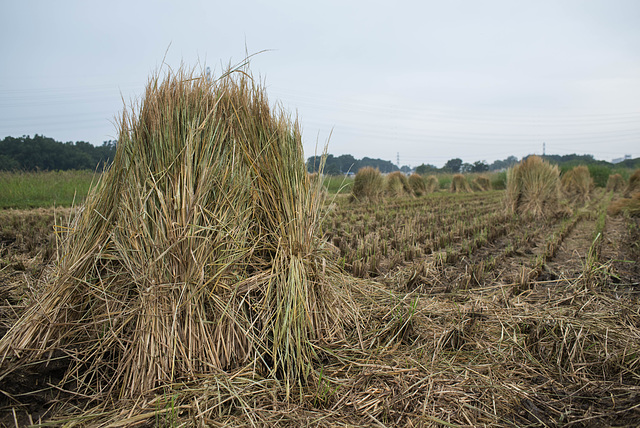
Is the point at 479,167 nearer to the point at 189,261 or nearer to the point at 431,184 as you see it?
the point at 431,184

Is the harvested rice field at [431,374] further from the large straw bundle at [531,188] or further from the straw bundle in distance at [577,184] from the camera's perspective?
the straw bundle in distance at [577,184]

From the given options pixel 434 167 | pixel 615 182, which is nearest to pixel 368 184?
pixel 615 182

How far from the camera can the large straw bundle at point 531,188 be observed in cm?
946

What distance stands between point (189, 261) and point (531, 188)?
995cm

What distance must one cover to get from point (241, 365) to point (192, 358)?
26cm

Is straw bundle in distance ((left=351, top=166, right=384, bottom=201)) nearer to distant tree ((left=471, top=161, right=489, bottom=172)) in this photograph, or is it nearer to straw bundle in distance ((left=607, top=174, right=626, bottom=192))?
straw bundle in distance ((left=607, top=174, right=626, bottom=192))

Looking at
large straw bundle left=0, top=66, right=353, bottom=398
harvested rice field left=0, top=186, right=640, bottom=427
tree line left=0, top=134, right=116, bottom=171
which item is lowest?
harvested rice field left=0, top=186, right=640, bottom=427

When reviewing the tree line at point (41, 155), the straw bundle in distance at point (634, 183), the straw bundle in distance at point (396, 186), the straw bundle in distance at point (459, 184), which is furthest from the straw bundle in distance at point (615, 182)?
the tree line at point (41, 155)

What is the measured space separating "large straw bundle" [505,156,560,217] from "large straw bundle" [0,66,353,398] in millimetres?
8852

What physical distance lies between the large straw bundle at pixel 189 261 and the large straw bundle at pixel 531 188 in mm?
8852

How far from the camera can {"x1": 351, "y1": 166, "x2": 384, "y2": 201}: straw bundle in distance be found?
43.8 ft

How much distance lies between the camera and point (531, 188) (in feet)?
31.3

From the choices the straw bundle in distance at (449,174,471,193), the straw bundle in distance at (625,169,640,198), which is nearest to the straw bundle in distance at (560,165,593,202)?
the straw bundle in distance at (625,169,640,198)

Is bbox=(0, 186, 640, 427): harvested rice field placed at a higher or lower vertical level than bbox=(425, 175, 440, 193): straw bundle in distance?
lower
